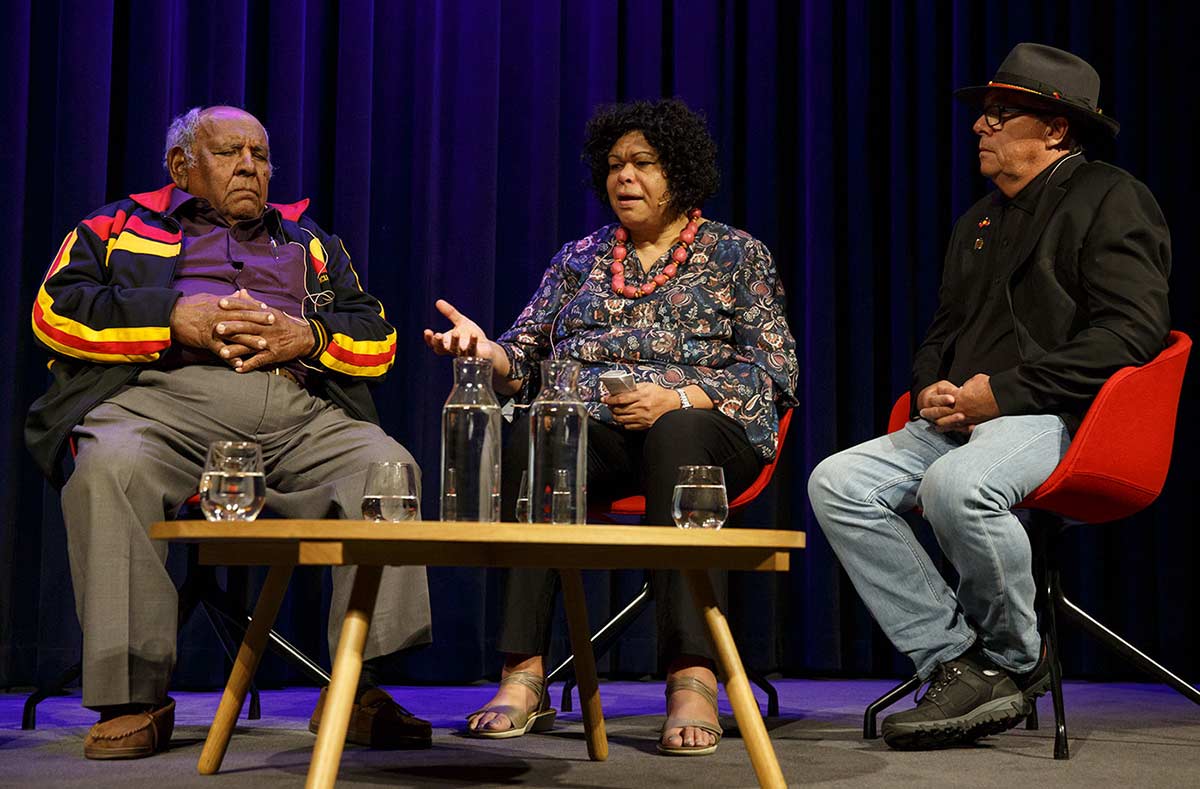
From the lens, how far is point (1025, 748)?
235cm

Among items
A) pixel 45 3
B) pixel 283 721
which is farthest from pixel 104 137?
pixel 283 721

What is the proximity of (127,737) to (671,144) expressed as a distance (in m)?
1.70

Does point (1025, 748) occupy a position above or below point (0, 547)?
below

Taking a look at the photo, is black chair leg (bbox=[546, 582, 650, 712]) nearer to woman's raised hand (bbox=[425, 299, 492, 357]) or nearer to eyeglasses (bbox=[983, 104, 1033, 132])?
woman's raised hand (bbox=[425, 299, 492, 357])

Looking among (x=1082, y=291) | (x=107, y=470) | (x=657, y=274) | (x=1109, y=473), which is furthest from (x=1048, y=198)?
(x=107, y=470)

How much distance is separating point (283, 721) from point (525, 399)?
843 millimetres

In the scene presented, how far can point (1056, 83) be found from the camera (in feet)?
8.70

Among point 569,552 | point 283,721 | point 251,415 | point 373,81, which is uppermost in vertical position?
point 373,81

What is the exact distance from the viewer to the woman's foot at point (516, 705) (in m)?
2.42

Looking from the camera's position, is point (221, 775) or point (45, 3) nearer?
point (221, 775)

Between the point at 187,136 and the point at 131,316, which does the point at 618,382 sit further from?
the point at 187,136

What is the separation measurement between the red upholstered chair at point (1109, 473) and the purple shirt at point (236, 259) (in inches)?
58.6

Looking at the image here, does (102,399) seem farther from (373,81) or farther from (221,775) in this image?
(373,81)

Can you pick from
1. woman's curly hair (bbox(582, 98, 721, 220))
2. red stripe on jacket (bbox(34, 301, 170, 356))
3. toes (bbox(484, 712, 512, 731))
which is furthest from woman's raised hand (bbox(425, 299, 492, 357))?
woman's curly hair (bbox(582, 98, 721, 220))
